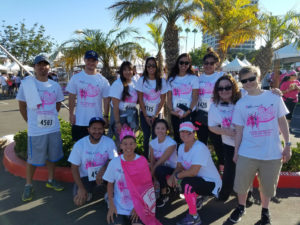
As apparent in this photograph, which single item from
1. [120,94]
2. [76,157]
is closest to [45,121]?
[76,157]

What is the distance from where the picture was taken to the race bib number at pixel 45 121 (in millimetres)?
3602

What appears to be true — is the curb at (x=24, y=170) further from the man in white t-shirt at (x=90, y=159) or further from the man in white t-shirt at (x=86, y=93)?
the man in white t-shirt at (x=86, y=93)

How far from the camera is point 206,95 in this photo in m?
3.84

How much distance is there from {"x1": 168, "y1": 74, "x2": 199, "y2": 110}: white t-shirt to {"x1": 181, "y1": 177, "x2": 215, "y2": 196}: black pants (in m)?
1.29

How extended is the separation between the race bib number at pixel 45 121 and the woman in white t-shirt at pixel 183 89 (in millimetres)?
1924

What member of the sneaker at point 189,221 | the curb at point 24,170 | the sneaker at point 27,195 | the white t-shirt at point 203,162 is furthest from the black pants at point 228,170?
the sneaker at point 27,195

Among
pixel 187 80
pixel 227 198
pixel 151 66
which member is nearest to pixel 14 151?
pixel 151 66

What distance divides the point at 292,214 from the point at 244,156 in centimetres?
121

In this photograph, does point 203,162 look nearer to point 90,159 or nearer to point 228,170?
point 228,170

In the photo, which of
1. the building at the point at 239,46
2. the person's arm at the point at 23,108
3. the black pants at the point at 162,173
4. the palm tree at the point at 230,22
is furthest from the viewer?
the building at the point at 239,46

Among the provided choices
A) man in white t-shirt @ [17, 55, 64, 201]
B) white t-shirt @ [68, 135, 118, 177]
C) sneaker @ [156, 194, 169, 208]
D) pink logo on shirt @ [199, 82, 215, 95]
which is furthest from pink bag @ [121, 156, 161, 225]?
pink logo on shirt @ [199, 82, 215, 95]

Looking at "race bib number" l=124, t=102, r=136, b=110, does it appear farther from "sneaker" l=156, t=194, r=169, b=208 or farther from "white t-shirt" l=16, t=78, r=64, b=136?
"sneaker" l=156, t=194, r=169, b=208

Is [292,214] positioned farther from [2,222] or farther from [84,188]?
[2,222]

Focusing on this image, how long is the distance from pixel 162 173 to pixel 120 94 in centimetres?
142
